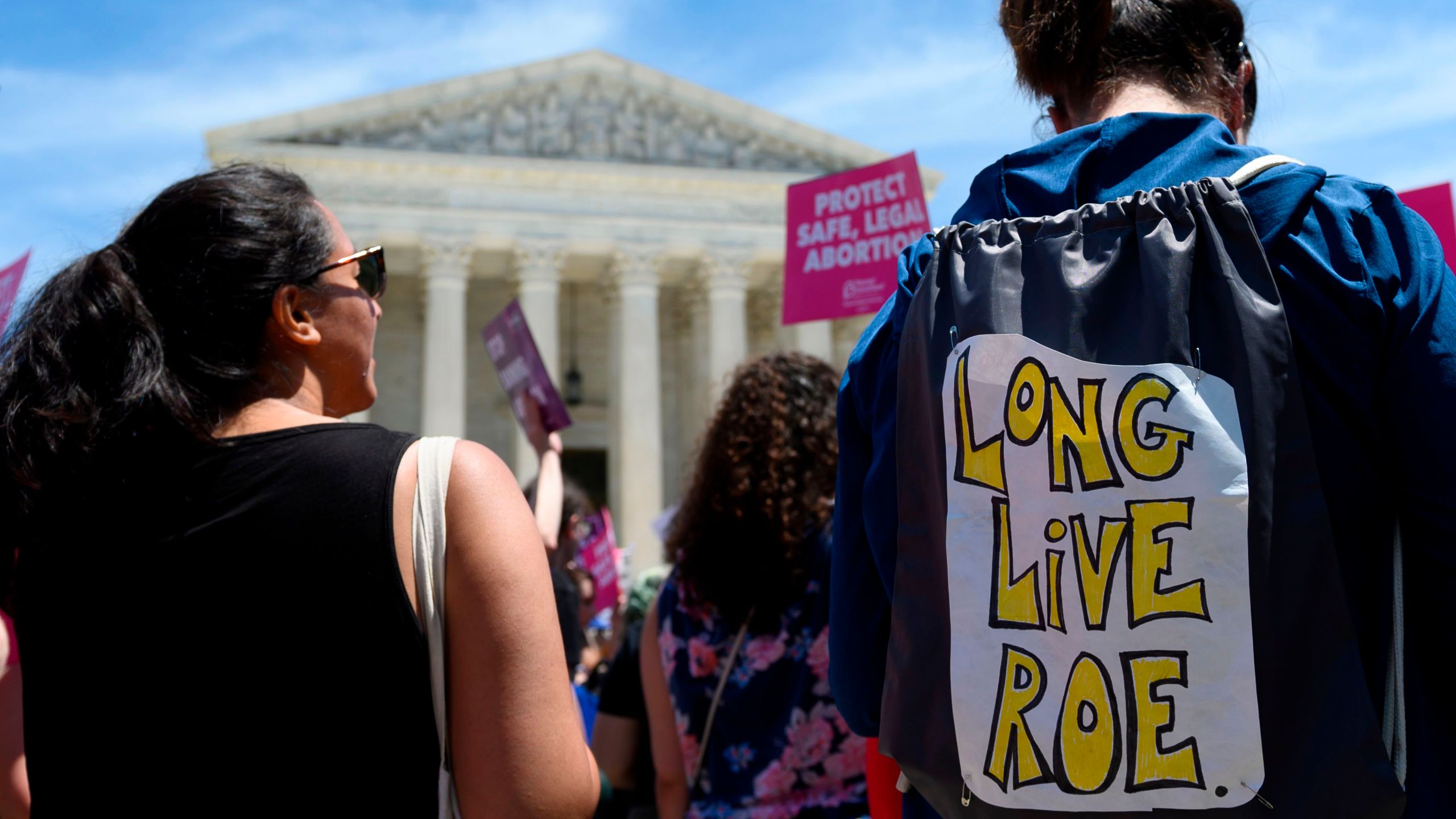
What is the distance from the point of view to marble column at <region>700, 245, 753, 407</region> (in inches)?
1046

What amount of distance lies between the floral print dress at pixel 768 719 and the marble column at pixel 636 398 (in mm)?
22131

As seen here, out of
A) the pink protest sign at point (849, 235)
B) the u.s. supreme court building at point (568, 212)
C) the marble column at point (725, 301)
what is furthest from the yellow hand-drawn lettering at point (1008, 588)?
the marble column at point (725, 301)

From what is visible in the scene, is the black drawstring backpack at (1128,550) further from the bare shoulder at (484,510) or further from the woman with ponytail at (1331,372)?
the bare shoulder at (484,510)

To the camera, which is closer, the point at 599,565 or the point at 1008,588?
the point at 1008,588

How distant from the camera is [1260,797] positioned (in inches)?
57.3

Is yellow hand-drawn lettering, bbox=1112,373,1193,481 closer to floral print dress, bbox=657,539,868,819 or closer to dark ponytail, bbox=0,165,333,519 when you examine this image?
dark ponytail, bbox=0,165,333,519

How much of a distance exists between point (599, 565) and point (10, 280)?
18.6 ft

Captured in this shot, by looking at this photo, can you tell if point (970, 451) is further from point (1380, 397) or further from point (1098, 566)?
point (1380, 397)

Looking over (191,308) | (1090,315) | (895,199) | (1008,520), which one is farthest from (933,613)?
(895,199)

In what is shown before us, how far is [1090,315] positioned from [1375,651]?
1.89ft

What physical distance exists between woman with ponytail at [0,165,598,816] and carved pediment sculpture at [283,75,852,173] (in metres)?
25.7

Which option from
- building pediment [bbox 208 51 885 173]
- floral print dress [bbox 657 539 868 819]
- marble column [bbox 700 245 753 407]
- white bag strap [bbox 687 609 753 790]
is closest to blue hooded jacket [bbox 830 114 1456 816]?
floral print dress [bbox 657 539 868 819]

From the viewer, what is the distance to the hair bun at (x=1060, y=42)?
1.97 metres

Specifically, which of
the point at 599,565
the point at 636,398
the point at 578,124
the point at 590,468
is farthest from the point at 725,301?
the point at 599,565
